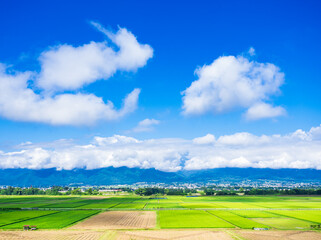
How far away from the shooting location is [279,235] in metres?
48.3

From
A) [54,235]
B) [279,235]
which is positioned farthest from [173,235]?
[54,235]

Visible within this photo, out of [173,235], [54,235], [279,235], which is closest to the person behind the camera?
[54,235]

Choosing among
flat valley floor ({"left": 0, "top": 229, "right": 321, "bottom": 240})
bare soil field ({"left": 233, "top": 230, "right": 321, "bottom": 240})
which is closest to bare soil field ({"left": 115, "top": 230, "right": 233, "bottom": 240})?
flat valley floor ({"left": 0, "top": 229, "right": 321, "bottom": 240})

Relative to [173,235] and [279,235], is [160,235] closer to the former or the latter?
[173,235]

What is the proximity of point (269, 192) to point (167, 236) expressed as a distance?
169231 millimetres

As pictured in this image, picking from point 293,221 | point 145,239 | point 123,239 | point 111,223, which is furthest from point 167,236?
point 293,221

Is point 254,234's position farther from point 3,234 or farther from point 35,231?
point 3,234

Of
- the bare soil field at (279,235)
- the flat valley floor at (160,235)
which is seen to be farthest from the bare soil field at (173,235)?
the bare soil field at (279,235)

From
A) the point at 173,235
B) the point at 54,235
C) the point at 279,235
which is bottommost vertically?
the point at 279,235

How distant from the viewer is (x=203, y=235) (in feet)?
158

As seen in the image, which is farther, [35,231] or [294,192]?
[294,192]

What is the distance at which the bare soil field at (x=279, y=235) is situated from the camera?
46125 millimetres

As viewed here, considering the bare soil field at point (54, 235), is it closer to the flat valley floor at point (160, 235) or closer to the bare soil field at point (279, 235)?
the flat valley floor at point (160, 235)

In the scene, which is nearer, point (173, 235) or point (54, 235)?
point (54, 235)
